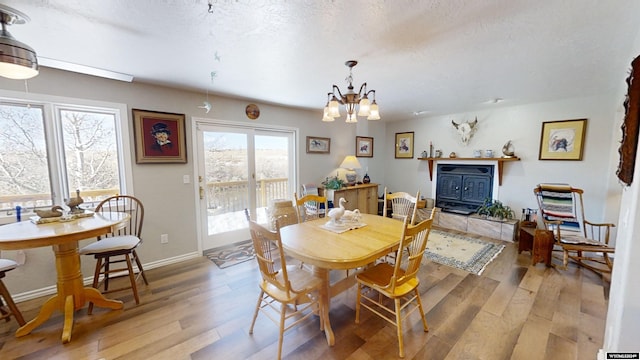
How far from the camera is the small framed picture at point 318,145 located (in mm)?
4414

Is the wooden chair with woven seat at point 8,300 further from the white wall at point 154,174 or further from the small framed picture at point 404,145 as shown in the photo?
the small framed picture at point 404,145

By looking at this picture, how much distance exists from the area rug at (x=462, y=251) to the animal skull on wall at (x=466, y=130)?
188cm

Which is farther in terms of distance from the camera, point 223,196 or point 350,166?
point 350,166

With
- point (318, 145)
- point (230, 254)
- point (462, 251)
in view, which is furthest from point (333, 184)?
point (462, 251)

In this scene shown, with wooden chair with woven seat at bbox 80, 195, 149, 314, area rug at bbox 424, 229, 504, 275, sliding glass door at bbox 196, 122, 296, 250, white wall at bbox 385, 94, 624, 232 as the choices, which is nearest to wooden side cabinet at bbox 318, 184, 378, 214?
sliding glass door at bbox 196, 122, 296, 250

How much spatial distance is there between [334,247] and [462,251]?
267cm

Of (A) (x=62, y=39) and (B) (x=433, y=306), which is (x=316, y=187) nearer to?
(B) (x=433, y=306)

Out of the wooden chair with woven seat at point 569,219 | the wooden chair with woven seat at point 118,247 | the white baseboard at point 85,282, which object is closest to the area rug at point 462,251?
the wooden chair with woven seat at point 569,219

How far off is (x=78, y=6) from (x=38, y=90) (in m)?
1.59

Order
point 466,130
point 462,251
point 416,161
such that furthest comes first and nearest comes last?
point 416,161 → point 466,130 → point 462,251

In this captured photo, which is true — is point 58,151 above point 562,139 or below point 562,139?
below

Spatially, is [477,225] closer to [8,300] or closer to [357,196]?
[357,196]

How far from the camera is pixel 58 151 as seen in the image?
7.82ft

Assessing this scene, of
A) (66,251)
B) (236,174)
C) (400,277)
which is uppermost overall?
(236,174)
